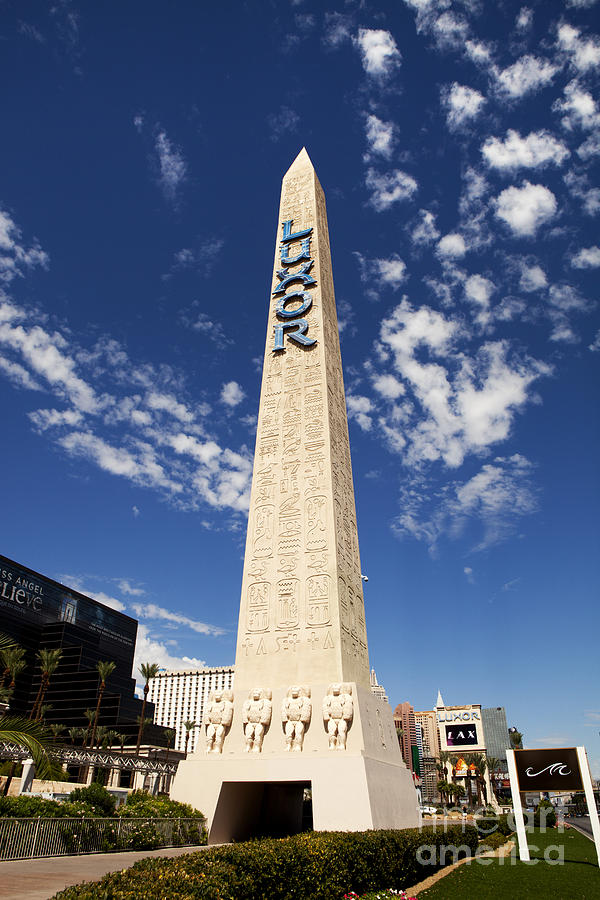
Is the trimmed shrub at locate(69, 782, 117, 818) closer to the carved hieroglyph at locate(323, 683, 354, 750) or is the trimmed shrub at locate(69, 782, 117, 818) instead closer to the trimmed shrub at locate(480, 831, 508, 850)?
the carved hieroglyph at locate(323, 683, 354, 750)

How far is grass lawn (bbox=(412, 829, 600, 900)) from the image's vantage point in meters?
11.6

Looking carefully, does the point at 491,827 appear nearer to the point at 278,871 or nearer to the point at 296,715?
the point at 296,715

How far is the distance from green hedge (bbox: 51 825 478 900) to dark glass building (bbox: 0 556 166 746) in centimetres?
8525

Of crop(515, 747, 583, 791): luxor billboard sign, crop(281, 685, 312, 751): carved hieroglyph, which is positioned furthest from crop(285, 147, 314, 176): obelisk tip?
crop(515, 747, 583, 791): luxor billboard sign

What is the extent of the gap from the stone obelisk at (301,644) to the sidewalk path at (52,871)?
13.1ft

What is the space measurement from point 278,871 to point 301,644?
1029 cm

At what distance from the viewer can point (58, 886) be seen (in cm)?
825

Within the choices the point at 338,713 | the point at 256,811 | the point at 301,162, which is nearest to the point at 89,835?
the point at 338,713

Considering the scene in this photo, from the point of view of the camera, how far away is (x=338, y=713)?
54.6ft

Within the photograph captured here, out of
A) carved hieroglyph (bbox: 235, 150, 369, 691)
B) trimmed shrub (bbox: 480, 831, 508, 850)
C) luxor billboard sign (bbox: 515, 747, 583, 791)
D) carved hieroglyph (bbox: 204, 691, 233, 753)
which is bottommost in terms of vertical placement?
trimmed shrub (bbox: 480, 831, 508, 850)

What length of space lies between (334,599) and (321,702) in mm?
3052

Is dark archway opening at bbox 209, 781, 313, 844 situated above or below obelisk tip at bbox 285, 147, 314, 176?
below

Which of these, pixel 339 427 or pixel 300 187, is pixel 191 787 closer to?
pixel 339 427

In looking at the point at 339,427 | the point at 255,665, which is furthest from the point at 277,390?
the point at 255,665
